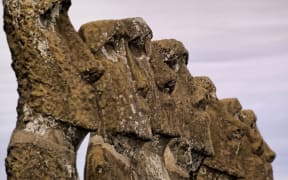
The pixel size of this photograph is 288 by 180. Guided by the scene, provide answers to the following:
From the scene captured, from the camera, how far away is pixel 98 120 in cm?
1552

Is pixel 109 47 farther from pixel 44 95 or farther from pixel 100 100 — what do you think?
pixel 44 95

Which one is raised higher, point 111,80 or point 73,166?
point 111,80

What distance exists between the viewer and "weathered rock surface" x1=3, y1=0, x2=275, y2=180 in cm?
A: 1452

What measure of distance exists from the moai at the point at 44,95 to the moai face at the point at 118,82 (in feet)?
4.31

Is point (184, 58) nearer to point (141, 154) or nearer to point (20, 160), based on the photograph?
point (141, 154)

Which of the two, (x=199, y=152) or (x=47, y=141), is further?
(x=199, y=152)

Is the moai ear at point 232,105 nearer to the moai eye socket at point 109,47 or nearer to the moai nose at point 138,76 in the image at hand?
the moai nose at point 138,76

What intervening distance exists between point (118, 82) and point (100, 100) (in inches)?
18.5

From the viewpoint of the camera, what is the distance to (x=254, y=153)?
97.8ft

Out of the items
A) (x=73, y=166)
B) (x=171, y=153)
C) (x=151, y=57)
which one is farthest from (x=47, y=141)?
(x=171, y=153)

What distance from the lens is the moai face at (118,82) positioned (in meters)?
16.4

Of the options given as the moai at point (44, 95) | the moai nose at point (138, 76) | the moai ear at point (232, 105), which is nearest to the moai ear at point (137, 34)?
the moai nose at point (138, 76)

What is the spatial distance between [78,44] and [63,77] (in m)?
0.93

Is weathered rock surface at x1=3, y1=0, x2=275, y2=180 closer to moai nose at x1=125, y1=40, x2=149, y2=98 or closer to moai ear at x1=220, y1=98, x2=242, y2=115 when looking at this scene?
moai nose at x1=125, y1=40, x2=149, y2=98
